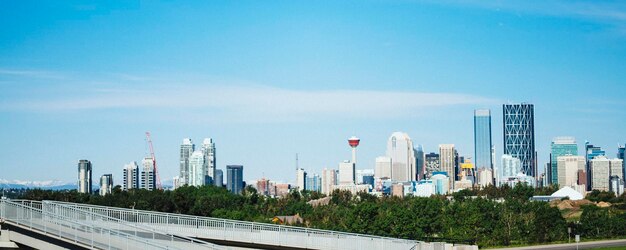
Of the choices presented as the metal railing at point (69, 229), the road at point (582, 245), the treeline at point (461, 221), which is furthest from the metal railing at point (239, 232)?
the road at point (582, 245)

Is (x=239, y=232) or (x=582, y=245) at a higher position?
(x=239, y=232)

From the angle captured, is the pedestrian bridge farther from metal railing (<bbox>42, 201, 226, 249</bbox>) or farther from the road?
the road

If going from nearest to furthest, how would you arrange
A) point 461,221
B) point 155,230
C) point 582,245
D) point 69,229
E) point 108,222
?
1. point 69,229
2. point 108,222
3. point 155,230
4. point 582,245
5. point 461,221

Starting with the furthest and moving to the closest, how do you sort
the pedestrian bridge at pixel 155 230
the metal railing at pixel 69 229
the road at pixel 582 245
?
the road at pixel 582 245
the pedestrian bridge at pixel 155 230
the metal railing at pixel 69 229

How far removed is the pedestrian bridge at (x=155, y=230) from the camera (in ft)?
169

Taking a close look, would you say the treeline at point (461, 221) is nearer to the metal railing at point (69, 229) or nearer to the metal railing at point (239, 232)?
the metal railing at point (239, 232)

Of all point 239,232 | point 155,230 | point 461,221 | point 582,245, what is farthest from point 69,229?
point 461,221

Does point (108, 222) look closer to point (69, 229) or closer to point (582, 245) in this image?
point (69, 229)

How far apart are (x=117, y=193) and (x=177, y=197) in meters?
22.3

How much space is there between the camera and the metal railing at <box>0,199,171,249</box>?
48406 mm

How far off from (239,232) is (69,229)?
1517 cm

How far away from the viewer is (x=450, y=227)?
11012 centimetres

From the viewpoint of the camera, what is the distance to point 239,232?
2569 inches

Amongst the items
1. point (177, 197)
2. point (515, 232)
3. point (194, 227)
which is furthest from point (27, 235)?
point (177, 197)
